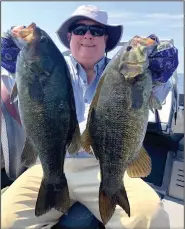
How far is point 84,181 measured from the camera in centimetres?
299

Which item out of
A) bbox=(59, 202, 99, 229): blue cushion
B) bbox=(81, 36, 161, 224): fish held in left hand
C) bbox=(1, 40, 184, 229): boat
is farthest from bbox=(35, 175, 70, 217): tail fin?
bbox=(1, 40, 184, 229): boat

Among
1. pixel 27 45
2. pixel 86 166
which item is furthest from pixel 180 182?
pixel 27 45

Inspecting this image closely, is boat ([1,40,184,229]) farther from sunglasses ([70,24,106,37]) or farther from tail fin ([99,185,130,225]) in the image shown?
tail fin ([99,185,130,225])

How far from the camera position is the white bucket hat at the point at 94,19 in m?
3.01

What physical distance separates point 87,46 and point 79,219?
60.5 inches

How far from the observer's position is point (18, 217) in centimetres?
279

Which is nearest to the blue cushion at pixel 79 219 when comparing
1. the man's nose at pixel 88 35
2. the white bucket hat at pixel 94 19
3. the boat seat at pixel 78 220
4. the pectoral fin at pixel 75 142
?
the boat seat at pixel 78 220

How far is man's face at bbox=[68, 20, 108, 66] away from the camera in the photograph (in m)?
3.04

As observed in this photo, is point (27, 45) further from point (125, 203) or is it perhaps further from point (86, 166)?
point (86, 166)

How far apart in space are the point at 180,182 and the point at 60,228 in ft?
5.26

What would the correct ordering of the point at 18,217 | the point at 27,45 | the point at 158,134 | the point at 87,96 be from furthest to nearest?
the point at 158,134, the point at 87,96, the point at 18,217, the point at 27,45

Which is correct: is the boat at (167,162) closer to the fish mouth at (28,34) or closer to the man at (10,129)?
the man at (10,129)

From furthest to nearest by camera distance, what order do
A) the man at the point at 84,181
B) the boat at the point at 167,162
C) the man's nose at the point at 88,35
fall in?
the boat at the point at 167,162 → the man's nose at the point at 88,35 → the man at the point at 84,181

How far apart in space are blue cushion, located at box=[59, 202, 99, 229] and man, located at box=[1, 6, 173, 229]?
50 millimetres
